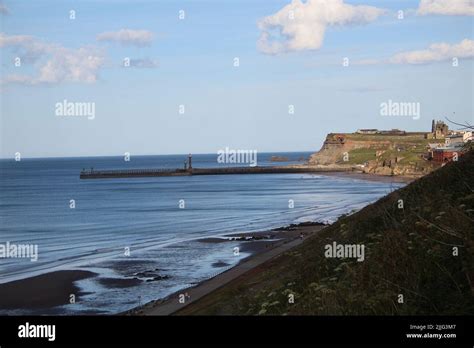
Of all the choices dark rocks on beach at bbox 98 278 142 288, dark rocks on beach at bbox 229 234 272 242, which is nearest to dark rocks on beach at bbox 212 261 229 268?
dark rocks on beach at bbox 98 278 142 288

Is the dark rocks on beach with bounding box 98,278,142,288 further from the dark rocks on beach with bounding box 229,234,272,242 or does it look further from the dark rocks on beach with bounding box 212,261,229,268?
the dark rocks on beach with bounding box 229,234,272,242

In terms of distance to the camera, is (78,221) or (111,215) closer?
(78,221)

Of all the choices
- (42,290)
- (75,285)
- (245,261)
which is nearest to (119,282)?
(75,285)

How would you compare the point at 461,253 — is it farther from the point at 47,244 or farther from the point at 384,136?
the point at 384,136

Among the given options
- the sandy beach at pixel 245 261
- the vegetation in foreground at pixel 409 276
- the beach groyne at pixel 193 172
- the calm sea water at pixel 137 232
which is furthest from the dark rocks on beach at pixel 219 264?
the beach groyne at pixel 193 172

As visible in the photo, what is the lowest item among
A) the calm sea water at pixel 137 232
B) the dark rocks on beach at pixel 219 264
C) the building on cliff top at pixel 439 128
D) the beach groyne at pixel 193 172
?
the calm sea water at pixel 137 232

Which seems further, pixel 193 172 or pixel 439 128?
pixel 193 172

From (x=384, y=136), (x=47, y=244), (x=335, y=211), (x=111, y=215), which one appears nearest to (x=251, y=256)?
(x=47, y=244)

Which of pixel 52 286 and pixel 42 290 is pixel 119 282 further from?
pixel 42 290

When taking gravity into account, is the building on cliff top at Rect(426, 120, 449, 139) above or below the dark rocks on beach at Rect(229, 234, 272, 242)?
above

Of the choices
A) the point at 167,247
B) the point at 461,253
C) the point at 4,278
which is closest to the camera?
the point at 461,253

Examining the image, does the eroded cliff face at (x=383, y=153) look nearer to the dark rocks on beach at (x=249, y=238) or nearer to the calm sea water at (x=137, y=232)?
the calm sea water at (x=137, y=232)
